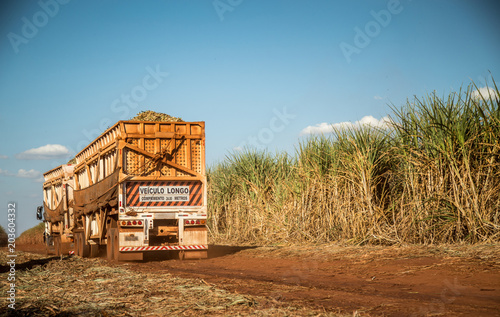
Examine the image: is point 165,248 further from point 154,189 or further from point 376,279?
point 376,279

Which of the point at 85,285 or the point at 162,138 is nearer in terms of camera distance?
the point at 85,285

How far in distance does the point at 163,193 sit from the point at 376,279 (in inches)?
301

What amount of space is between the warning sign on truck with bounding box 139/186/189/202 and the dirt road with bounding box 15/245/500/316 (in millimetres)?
2111

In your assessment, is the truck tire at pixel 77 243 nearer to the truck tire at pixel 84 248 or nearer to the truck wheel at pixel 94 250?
the truck tire at pixel 84 248

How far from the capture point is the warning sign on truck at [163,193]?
48.4 feet

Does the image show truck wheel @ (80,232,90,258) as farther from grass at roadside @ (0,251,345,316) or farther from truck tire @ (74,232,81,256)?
grass at roadside @ (0,251,345,316)

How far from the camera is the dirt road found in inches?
259

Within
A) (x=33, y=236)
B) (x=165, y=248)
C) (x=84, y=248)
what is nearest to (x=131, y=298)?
(x=165, y=248)

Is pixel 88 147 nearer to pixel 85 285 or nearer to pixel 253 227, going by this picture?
pixel 253 227

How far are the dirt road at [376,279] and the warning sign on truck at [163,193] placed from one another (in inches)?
83.1

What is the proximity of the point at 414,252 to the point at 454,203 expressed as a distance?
1423 millimetres

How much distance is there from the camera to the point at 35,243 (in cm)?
4038

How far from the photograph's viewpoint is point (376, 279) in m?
9.20

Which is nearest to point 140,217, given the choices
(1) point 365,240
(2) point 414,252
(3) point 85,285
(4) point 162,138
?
(4) point 162,138
